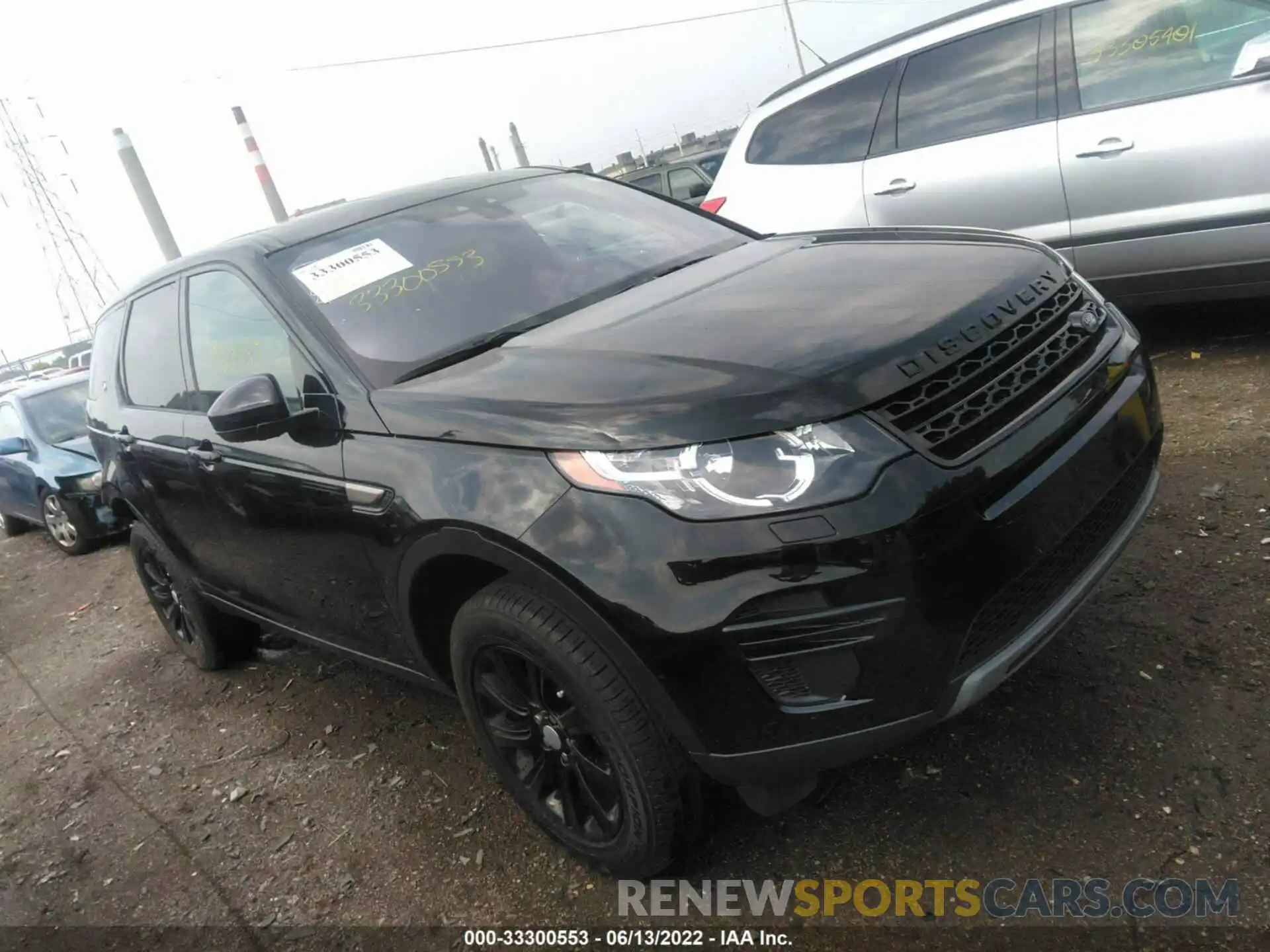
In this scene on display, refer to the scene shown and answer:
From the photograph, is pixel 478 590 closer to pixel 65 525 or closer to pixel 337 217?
pixel 337 217

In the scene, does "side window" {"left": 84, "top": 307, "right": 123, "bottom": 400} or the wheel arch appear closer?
the wheel arch

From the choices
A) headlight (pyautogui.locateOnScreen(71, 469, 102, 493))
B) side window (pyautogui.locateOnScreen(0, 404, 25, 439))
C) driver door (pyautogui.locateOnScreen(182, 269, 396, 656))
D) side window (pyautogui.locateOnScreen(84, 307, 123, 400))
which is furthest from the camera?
side window (pyautogui.locateOnScreen(0, 404, 25, 439))

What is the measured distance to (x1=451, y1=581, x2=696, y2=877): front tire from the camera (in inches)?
79.4

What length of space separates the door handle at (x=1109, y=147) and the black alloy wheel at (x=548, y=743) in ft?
12.0

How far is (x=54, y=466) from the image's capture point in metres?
7.99

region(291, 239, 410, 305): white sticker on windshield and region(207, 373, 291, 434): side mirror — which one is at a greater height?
region(291, 239, 410, 305): white sticker on windshield

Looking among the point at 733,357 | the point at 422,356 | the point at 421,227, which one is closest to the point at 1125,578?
the point at 733,357

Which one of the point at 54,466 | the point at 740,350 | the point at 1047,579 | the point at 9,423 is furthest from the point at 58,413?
the point at 1047,579

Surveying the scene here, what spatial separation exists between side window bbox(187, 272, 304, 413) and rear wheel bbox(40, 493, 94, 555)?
5.28 meters

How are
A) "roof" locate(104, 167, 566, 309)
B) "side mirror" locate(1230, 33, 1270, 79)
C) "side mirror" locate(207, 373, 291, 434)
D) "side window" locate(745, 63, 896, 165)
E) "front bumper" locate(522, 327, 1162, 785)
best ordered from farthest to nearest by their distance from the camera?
"side window" locate(745, 63, 896, 165) → "side mirror" locate(1230, 33, 1270, 79) → "roof" locate(104, 167, 566, 309) → "side mirror" locate(207, 373, 291, 434) → "front bumper" locate(522, 327, 1162, 785)

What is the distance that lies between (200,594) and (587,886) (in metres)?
2.31

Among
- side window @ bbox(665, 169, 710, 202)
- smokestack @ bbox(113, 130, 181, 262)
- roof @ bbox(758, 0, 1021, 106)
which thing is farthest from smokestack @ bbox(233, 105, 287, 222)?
roof @ bbox(758, 0, 1021, 106)

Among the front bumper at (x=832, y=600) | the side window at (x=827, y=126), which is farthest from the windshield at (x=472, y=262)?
the side window at (x=827, y=126)

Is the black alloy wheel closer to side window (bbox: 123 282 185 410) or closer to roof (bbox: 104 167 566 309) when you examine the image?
roof (bbox: 104 167 566 309)
